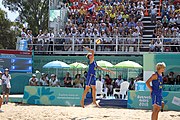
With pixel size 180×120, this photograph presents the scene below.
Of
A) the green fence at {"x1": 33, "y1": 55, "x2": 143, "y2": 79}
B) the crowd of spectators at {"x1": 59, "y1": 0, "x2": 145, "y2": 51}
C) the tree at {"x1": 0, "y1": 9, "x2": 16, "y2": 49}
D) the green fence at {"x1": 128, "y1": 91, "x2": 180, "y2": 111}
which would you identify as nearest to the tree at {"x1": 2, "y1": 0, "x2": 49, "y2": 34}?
the tree at {"x1": 0, "y1": 9, "x2": 16, "y2": 49}

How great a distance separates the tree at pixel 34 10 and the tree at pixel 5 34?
2058 millimetres

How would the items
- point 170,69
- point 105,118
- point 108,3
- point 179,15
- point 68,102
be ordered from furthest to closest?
point 108,3 → point 179,15 → point 170,69 → point 68,102 → point 105,118

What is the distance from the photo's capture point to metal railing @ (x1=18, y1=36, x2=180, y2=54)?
2230 centimetres

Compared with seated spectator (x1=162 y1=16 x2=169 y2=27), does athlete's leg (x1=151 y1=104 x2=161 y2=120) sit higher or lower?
lower

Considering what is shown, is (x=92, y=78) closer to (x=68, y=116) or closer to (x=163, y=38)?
(x=68, y=116)

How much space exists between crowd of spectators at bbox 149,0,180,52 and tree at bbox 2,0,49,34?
20.5 metres

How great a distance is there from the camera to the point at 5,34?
143 ft

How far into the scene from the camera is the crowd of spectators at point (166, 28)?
22.2 meters

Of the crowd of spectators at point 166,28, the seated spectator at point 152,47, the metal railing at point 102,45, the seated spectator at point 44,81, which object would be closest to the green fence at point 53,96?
the seated spectator at point 44,81

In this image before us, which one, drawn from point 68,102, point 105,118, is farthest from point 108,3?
point 105,118

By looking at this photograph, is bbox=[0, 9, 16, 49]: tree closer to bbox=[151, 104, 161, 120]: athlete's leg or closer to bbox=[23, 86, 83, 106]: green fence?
bbox=[23, 86, 83, 106]: green fence

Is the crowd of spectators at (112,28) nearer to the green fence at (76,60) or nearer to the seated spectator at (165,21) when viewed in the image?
the seated spectator at (165,21)

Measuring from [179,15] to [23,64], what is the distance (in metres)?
9.70

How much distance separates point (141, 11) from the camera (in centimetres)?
2602
